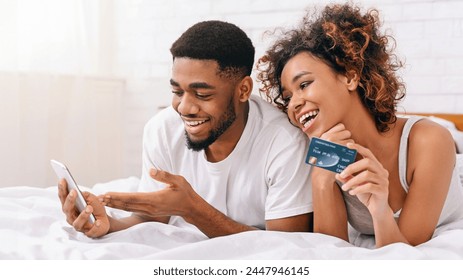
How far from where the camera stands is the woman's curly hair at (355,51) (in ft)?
3.97

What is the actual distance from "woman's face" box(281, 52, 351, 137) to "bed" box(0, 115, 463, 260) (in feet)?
0.76

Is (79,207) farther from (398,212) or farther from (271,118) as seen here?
(398,212)

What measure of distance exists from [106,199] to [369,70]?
1.97 ft

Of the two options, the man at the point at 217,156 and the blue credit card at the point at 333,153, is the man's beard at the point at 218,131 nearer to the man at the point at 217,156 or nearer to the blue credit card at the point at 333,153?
the man at the point at 217,156

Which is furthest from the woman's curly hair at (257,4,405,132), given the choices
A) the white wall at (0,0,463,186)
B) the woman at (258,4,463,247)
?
the white wall at (0,0,463,186)

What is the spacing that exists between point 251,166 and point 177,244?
0.80 feet

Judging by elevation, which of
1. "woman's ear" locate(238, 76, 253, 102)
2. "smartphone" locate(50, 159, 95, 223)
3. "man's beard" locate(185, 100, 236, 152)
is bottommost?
"smartphone" locate(50, 159, 95, 223)

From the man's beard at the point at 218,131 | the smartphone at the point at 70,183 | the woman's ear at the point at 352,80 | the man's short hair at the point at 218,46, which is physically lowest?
the smartphone at the point at 70,183

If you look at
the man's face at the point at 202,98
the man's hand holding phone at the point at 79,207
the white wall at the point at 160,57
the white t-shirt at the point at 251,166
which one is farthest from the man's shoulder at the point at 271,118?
the white wall at the point at 160,57

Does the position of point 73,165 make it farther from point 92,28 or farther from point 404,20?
point 404,20

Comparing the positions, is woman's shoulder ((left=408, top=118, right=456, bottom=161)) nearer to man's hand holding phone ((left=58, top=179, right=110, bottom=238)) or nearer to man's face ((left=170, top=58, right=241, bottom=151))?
man's face ((left=170, top=58, right=241, bottom=151))

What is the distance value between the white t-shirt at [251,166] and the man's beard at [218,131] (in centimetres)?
7

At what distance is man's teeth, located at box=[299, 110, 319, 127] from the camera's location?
118 cm
